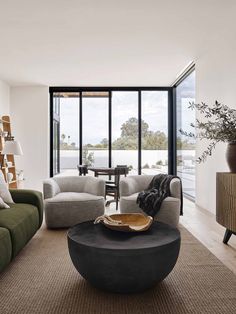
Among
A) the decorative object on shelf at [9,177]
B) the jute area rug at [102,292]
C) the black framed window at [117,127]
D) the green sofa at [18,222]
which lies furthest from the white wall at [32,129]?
the jute area rug at [102,292]

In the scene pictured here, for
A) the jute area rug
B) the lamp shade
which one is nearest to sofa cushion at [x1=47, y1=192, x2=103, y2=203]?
the jute area rug

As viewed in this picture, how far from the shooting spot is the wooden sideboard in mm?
2934

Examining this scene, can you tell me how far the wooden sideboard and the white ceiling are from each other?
6.88 ft

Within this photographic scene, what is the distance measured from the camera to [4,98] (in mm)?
7047

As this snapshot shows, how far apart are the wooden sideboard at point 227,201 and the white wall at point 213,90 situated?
3.21ft

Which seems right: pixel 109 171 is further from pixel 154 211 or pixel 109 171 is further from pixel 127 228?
pixel 127 228

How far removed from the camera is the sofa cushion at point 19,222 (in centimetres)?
244

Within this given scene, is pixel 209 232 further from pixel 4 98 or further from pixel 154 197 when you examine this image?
pixel 4 98

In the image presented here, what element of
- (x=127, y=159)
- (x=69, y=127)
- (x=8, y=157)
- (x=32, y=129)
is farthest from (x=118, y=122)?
(x=8, y=157)

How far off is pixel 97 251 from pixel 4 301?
72 cm

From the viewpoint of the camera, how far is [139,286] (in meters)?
1.98

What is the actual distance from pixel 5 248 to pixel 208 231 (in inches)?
102

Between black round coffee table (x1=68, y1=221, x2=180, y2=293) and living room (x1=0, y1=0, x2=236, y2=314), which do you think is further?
living room (x1=0, y1=0, x2=236, y2=314)

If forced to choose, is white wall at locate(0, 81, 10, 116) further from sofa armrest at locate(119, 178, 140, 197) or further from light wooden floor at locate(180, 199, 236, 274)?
light wooden floor at locate(180, 199, 236, 274)
